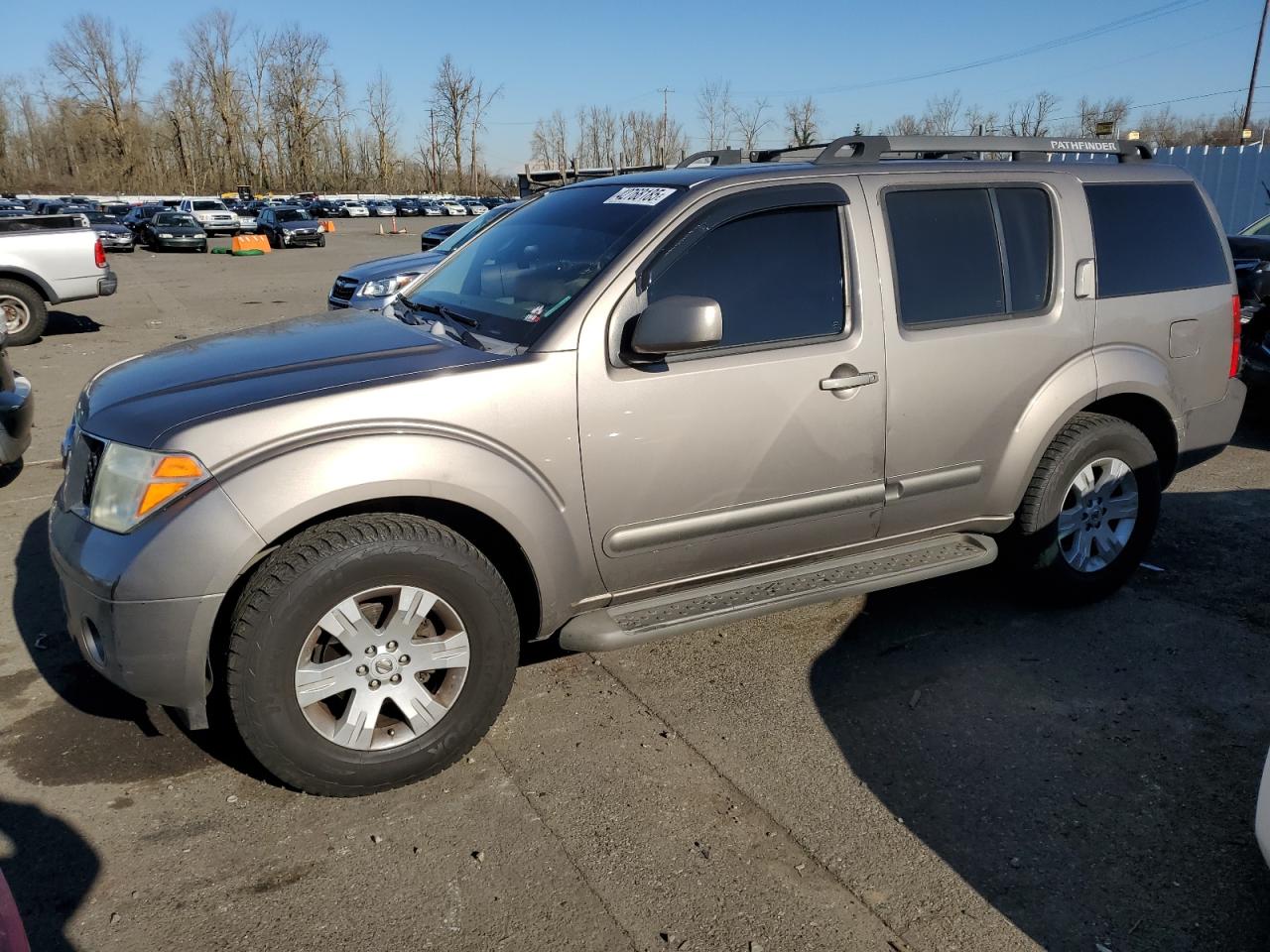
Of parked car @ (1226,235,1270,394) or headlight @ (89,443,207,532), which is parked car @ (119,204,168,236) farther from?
headlight @ (89,443,207,532)

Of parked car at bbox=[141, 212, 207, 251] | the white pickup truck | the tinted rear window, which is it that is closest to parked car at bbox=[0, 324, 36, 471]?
the tinted rear window

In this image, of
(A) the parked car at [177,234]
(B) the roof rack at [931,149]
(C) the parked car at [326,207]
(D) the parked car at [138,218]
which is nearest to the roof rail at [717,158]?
(B) the roof rack at [931,149]

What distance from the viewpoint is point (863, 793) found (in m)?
3.09

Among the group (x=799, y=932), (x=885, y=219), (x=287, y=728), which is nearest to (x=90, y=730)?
(x=287, y=728)

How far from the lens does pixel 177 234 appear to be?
106 ft

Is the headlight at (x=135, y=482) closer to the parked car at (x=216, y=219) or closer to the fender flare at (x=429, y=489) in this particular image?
the fender flare at (x=429, y=489)

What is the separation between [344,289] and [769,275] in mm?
7859

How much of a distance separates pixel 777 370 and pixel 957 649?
60.3 inches

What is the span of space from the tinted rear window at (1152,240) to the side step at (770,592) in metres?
1.33

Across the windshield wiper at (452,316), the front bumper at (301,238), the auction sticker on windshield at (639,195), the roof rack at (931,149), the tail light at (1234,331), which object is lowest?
the front bumper at (301,238)

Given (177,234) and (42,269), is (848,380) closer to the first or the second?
(42,269)

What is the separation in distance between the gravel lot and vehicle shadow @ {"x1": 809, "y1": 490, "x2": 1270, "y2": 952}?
11mm

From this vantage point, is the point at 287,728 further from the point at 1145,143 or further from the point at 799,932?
the point at 1145,143

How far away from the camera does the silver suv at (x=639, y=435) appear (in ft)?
9.21
